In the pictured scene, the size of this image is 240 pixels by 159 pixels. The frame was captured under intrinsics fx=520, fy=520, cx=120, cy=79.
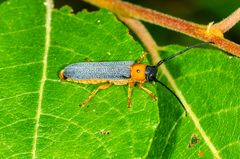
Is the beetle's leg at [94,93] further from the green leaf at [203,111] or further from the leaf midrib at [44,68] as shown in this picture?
the green leaf at [203,111]

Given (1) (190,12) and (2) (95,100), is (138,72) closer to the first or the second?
(2) (95,100)

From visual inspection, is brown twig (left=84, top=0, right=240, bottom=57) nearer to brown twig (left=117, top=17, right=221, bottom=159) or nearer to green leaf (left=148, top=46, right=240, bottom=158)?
brown twig (left=117, top=17, right=221, bottom=159)

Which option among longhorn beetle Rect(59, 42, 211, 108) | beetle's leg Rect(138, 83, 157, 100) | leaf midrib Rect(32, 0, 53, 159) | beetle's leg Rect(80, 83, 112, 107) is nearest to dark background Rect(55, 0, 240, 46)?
leaf midrib Rect(32, 0, 53, 159)

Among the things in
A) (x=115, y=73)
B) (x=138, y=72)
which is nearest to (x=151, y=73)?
(x=138, y=72)

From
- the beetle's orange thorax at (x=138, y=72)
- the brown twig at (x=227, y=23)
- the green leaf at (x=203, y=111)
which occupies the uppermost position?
the beetle's orange thorax at (x=138, y=72)

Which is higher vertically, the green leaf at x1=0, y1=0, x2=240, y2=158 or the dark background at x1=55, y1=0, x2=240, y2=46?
the dark background at x1=55, y1=0, x2=240, y2=46

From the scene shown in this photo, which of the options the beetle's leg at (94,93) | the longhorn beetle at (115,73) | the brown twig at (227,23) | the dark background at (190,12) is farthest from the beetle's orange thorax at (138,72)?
the dark background at (190,12)
